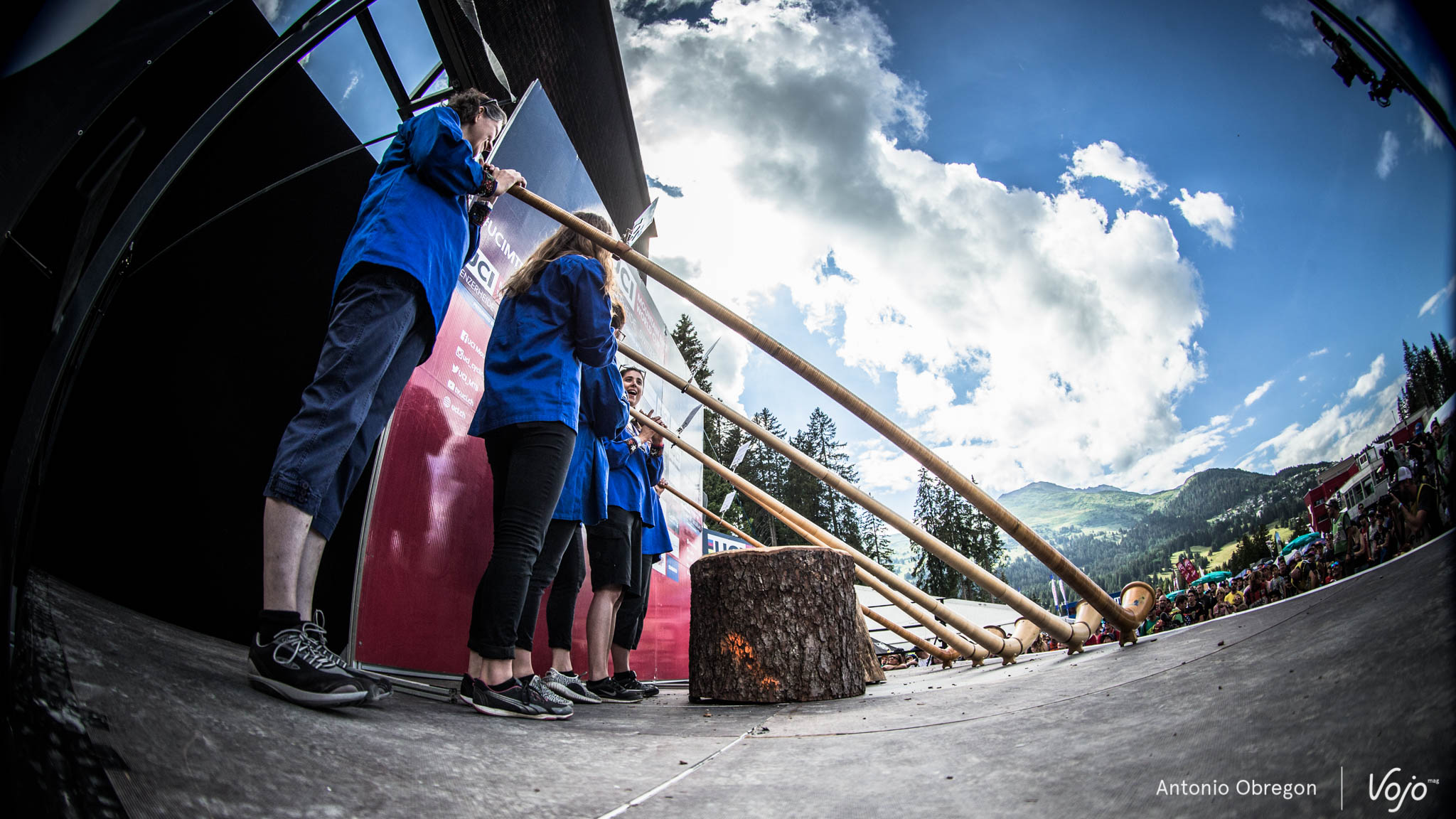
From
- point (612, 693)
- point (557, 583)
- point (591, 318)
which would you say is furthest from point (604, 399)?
point (612, 693)

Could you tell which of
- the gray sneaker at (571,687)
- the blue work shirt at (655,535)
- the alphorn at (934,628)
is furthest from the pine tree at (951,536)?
the gray sneaker at (571,687)

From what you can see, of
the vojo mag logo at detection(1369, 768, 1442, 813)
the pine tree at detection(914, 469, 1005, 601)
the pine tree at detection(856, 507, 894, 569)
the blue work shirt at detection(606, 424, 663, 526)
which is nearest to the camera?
the vojo mag logo at detection(1369, 768, 1442, 813)

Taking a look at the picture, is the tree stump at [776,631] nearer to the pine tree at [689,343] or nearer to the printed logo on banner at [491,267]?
the printed logo on banner at [491,267]

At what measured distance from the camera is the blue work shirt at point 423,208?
1.40m

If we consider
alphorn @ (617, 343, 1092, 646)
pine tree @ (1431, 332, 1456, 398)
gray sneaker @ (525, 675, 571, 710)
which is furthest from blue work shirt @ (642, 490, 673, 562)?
pine tree @ (1431, 332, 1456, 398)

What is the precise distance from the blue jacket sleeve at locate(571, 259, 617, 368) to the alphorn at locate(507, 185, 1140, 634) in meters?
0.17

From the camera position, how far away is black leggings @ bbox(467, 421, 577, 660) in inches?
66.2

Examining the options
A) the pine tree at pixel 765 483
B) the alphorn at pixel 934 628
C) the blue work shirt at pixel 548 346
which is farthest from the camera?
the pine tree at pixel 765 483

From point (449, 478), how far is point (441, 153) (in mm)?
1619

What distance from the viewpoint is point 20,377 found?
1.69 ft

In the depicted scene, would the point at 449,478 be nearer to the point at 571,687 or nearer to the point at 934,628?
the point at 571,687

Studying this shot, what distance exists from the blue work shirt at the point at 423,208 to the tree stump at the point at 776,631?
1.79 metres

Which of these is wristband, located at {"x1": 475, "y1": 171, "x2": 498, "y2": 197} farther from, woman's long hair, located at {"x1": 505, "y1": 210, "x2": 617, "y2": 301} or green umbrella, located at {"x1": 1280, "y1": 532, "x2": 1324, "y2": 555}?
green umbrella, located at {"x1": 1280, "y1": 532, "x2": 1324, "y2": 555}

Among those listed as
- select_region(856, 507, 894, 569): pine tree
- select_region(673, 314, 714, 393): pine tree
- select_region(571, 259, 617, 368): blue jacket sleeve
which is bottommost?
select_region(856, 507, 894, 569): pine tree
